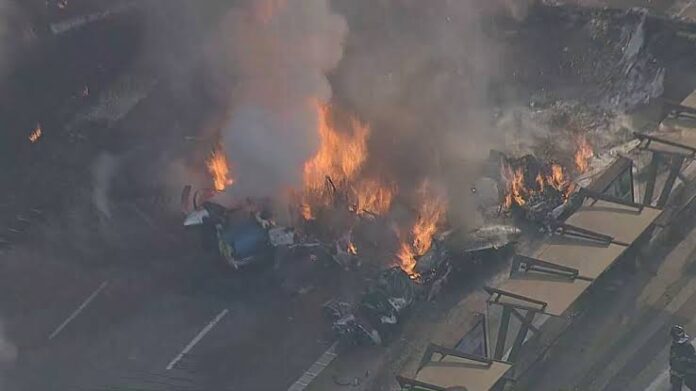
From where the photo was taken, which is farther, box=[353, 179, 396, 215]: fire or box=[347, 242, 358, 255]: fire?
box=[353, 179, 396, 215]: fire

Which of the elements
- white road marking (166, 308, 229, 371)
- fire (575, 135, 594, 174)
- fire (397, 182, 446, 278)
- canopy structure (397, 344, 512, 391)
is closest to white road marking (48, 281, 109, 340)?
white road marking (166, 308, 229, 371)

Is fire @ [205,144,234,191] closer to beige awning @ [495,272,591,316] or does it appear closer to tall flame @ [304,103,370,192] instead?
tall flame @ [304,103,370,192]

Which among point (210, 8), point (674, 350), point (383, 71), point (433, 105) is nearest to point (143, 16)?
point (210, 8)

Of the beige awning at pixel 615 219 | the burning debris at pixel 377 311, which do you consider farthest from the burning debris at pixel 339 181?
the beige awning at pixel 615 219

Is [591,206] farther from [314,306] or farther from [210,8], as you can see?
[210,8]

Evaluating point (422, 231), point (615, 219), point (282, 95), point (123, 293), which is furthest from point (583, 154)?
point (123, 293)

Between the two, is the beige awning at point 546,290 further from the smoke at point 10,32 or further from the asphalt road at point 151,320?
the smoke at point 10,32

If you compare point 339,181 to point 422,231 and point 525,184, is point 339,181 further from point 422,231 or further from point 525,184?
point 525,184
